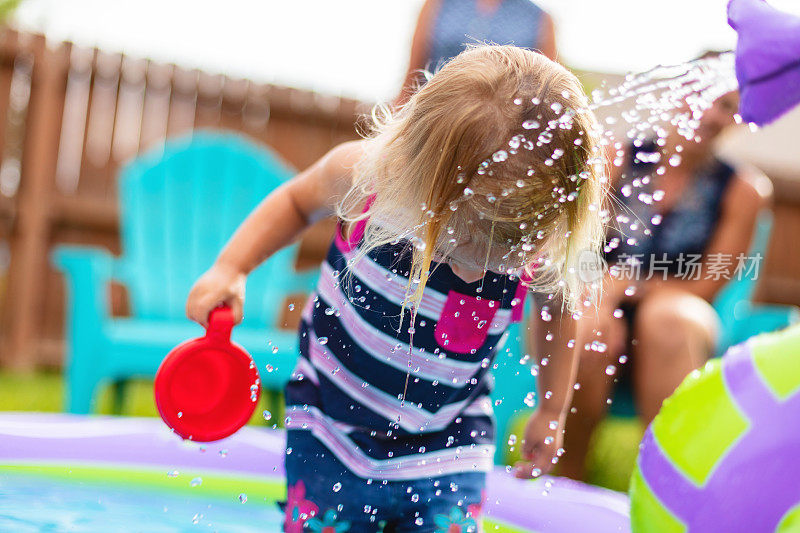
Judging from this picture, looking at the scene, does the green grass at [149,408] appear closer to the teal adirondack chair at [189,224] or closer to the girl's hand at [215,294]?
the teal adirondack chair at [189,224]

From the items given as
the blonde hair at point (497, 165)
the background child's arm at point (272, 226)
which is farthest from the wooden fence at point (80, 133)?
the blonde hair at point (497, 165)

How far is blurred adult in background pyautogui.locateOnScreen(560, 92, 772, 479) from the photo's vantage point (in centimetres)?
230

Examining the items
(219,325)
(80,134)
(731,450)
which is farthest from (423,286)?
(80,134)

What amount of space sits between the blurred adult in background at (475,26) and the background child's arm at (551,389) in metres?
0.84

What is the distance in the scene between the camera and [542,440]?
1.52m

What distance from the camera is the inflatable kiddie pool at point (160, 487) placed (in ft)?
5.34

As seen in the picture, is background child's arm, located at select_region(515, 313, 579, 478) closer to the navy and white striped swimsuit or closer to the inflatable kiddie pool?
the navy and white striped swimsuit

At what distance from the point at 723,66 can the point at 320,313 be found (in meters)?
0.76

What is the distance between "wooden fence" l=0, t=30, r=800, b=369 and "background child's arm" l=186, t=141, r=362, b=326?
313 cm

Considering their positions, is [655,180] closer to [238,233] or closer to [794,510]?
[238,233]

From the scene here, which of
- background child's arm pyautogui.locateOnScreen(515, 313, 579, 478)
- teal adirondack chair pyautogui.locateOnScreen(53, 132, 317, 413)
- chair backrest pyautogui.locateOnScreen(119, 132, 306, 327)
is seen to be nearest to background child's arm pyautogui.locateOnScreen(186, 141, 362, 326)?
background child's arm pyautogui.locateOnScreen(515, 313, 579, 478)

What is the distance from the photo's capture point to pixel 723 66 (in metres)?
1.27

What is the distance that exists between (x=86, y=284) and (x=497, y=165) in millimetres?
1765

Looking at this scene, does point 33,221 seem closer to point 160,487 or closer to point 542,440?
point 160,487
